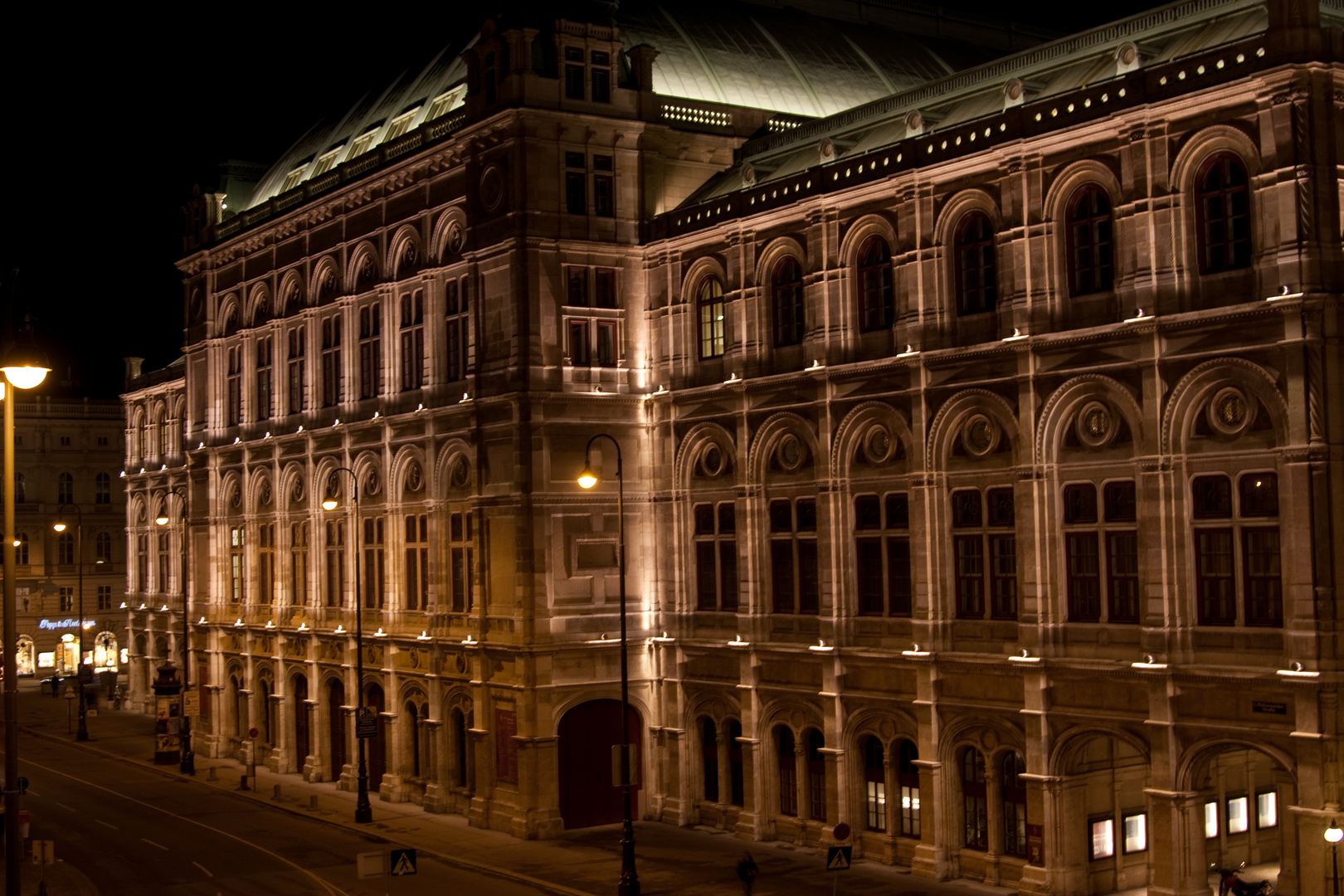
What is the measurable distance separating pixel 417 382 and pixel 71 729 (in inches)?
1438

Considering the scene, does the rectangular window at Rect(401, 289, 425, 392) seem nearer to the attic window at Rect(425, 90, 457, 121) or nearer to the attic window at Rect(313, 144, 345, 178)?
the attic window at Rect(425, 90, 457, 121)

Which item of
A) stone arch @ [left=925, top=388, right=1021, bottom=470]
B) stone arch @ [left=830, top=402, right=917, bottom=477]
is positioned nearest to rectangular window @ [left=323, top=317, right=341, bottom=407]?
stone arch @ [left=830, top=402, right=917, bottom=477]

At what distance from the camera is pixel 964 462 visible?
38.9m

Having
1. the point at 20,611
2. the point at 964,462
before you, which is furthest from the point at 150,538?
the point at 964,462

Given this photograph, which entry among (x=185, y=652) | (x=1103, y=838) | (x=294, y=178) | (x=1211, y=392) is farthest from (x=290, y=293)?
(x=1211, y=392)

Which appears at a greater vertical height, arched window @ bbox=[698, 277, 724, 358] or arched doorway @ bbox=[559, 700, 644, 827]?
arched window @ bbox=[698, 277, 724, 358]

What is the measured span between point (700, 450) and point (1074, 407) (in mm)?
14313

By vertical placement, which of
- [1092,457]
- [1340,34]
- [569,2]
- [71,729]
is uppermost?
[569,2]

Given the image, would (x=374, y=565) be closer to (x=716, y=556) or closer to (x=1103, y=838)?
(x=716, y=556)

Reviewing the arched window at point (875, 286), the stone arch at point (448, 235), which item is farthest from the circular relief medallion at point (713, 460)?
the stone arch at point (448, 235)

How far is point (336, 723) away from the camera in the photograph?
60.2 m

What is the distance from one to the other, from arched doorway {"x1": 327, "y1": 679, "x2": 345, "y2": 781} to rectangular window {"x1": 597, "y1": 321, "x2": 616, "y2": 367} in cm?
1864

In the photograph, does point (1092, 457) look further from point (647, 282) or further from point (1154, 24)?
point (647, 282)

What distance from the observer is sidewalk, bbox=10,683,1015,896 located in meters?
38.1
